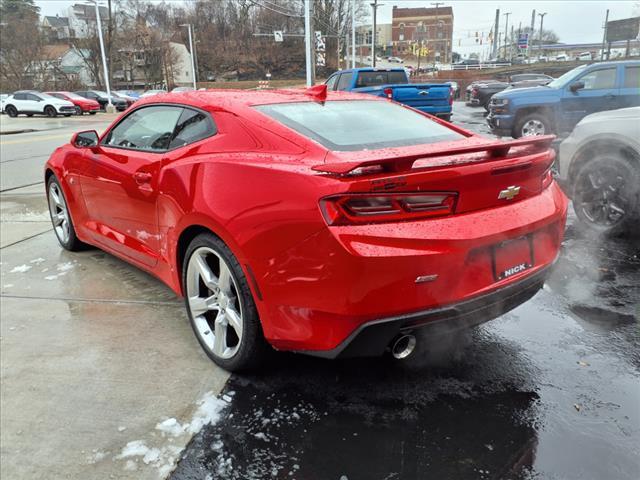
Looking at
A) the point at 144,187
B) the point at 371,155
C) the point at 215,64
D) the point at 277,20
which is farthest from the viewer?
the point at 215,64

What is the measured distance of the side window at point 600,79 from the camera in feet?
36.1

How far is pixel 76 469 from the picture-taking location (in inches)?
85.6

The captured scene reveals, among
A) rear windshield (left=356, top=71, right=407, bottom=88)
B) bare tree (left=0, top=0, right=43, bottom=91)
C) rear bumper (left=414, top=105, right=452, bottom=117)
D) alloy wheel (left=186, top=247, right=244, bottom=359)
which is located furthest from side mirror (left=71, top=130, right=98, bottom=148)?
bare tree (left=0, top=0, right=43, bottom=91)

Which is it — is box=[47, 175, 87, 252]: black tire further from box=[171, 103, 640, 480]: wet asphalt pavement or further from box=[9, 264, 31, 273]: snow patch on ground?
box=[171, 103, 640, 480]: wet asphalt pavement

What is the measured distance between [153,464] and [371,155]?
5.38 ft

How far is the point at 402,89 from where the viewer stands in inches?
476

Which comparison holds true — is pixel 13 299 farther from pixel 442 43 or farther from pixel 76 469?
pixel 442 43

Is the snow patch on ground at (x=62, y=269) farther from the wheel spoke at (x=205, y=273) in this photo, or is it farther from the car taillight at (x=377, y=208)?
the car taillight at (x=377, y=208)

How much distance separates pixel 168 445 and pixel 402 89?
11.1m

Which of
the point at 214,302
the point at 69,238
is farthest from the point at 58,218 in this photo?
the point at 214,302

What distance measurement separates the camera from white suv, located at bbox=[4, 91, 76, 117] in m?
31.3

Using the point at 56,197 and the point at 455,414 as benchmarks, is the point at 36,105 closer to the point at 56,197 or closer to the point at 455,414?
the point at 56,197

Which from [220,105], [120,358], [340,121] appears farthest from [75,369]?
[340,121]

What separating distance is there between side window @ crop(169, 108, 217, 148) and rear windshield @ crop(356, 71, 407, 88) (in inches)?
436
